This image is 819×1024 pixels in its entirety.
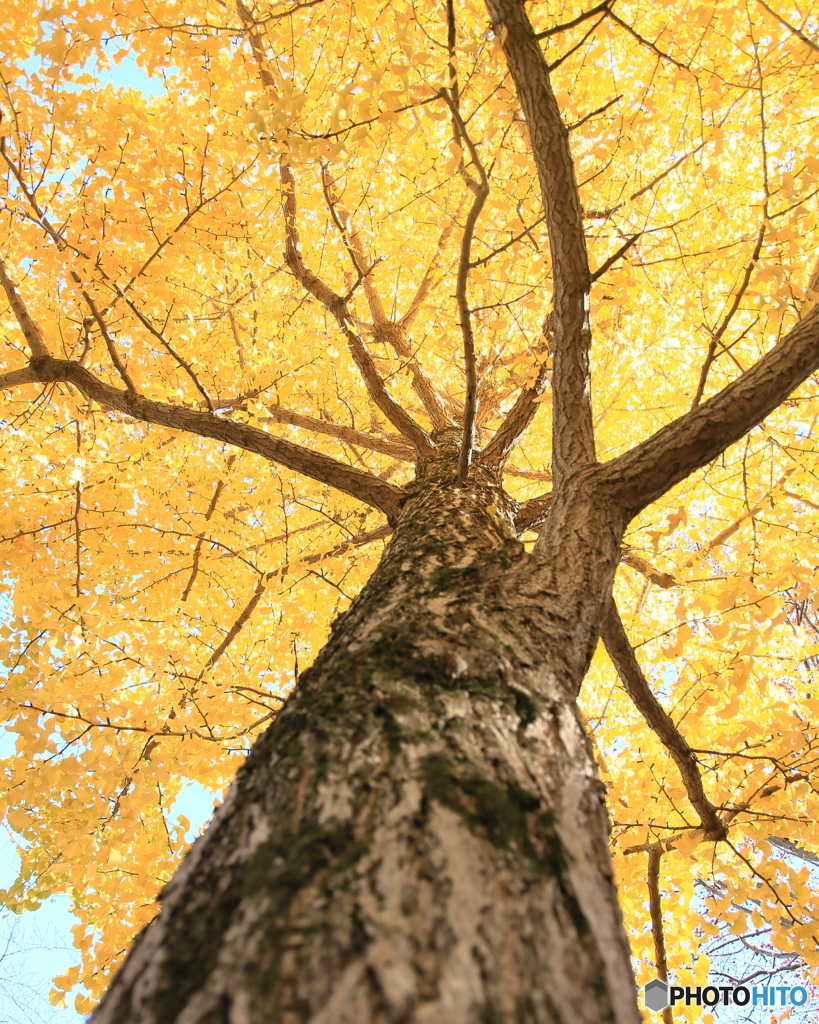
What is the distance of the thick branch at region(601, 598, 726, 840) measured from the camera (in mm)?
2371

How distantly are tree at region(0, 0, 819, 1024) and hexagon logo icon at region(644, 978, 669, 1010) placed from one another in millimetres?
204

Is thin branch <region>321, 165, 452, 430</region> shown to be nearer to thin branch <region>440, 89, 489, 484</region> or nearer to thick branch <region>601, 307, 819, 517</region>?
thin branch <region>440, 89, 489, 484</region>

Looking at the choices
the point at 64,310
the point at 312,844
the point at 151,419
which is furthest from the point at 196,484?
the point at 312,844

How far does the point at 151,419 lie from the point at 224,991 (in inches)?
114

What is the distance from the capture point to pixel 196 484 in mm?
5363

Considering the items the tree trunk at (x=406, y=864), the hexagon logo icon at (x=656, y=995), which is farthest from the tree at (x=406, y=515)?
the hexagon logo icon at (x=656, y=995)

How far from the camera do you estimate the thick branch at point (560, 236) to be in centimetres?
203

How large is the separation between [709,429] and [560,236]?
87 centimetres

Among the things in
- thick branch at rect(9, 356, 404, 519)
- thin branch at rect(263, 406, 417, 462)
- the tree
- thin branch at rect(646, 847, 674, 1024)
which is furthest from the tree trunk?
thin branch at rect(263, 406, 417, 462)

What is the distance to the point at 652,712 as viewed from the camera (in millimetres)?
2469

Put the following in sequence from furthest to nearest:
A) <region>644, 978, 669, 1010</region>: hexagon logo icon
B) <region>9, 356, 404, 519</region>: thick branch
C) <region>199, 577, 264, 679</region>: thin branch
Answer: <region>199, 577, 264, 679</region>: thin branch < <region>9, 356, 404, 519</region>: thick branch < <region>644, 978, 669, 1010</region>: hexagon logo icon

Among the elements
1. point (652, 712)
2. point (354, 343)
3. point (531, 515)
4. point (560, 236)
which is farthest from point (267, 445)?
point (652, 712)

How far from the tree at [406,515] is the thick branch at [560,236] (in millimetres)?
16

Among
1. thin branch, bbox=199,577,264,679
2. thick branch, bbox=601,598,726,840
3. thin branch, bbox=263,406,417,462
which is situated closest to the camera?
thick branch, bbox=601,598,726,840
